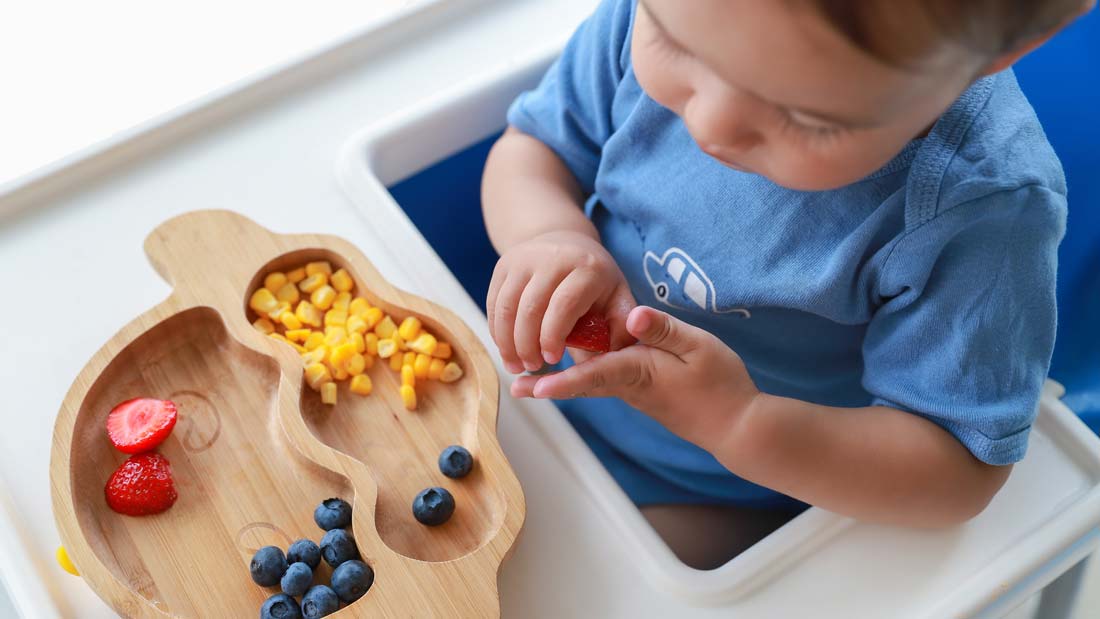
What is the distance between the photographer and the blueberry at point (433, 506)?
2.27ft

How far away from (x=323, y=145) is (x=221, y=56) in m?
0.66

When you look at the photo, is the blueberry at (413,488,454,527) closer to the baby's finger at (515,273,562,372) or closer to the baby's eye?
the baby's finger at (515,273,562,372)

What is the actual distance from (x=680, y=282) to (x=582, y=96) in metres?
0.20

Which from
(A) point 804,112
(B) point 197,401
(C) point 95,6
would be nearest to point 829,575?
(A) point 804,112

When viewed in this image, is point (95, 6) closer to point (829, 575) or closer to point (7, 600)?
point (7, 600)

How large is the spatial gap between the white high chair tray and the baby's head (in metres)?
0.28

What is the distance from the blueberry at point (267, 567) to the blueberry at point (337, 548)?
0.03 meters

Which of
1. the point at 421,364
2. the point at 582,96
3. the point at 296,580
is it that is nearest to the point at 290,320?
the point at 421,364

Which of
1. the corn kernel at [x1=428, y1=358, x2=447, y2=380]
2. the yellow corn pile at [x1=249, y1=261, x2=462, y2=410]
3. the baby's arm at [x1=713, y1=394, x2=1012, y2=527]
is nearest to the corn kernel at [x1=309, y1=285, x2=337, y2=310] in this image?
the yellow corn pile at [x1=249, y1=261, x2=462, y2=410]

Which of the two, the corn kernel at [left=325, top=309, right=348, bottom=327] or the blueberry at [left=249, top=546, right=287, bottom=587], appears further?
the corn kernel at [left=325, top=309, right=348, bottom=327]

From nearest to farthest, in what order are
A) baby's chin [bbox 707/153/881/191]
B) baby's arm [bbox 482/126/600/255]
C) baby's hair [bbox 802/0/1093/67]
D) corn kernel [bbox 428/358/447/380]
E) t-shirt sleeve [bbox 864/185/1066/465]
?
baby's hair [bbox 802/0/1093/67] < baby's chin [bbox 707/153/881/191] < t-shirt sleeve [bbox 864/185/1066/465] < corn kernel [bbox 428/358/447/380] < baby's arm [bbox 482/126/600/255]

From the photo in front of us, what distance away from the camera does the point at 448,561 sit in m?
0.65

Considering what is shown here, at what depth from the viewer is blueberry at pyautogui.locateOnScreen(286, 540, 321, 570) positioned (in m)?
0.67

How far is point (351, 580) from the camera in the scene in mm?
647
